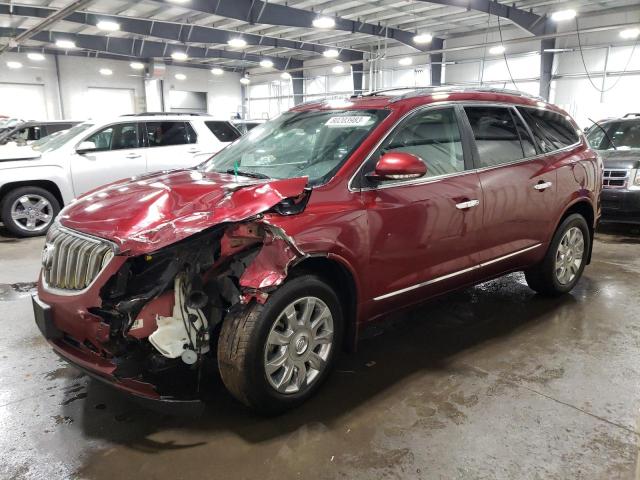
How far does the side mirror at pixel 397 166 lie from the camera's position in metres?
2.64

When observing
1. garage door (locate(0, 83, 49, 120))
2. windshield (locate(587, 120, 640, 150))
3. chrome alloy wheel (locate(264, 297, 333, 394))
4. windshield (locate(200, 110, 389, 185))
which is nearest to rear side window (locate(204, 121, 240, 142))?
windshield (locate(200, 110, 389, 185))

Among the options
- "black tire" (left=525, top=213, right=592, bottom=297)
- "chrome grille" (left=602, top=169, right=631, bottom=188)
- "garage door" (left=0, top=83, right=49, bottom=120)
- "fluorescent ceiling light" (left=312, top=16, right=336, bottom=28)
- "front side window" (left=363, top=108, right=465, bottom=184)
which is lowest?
"black tire" (left=525, top=213, right=592, bottom=297)

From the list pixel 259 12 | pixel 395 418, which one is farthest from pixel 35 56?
pixel 395 418

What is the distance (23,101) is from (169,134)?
59.3 ft

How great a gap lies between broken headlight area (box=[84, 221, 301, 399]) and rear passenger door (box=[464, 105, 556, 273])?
172 centimetres

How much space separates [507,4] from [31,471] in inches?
592

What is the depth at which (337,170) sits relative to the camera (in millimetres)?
2713

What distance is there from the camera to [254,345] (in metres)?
2.33

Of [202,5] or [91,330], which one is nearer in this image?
[91,330]

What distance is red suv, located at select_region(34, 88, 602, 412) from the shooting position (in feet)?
7.57

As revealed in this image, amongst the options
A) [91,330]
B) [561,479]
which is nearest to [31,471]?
[91,330]

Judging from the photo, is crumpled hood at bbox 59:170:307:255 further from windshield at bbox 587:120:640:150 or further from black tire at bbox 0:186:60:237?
windshield at bbox 587:120:640:150

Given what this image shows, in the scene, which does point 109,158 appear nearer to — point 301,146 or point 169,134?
point 169,134

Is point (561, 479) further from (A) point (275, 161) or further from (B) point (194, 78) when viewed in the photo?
(B) point (194, 78)
